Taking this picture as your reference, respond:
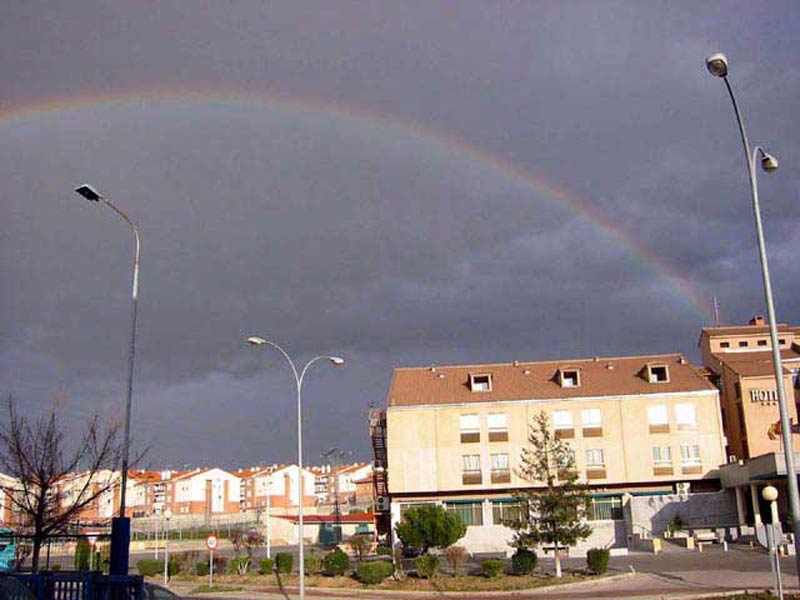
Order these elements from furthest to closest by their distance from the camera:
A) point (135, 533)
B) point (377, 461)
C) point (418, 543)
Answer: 1. point (135, 533)
2. point (377, 461)
3. point (418, 543)

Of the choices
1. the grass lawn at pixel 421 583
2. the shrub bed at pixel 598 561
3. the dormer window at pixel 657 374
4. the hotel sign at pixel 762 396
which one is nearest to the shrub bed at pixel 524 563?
the grass lawn at pixel 421 583

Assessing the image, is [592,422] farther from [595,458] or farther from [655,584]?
[655,584]

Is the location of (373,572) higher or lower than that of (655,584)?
higher

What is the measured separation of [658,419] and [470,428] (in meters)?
14.0

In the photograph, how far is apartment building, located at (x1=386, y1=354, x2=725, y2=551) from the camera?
201 feet

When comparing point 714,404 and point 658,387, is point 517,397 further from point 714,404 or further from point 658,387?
point 714,404

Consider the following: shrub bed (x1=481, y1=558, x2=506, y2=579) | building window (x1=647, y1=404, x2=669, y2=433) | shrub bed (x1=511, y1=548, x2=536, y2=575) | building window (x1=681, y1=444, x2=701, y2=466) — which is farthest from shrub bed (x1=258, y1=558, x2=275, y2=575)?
building window (x1=681, y1=444, x2=701, y2=466)

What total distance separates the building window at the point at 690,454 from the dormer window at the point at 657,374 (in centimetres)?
537

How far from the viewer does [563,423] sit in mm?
63344

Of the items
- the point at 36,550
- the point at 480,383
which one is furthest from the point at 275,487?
the point at 36,550

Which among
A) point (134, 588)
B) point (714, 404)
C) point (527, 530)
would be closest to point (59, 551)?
point (134, 588)

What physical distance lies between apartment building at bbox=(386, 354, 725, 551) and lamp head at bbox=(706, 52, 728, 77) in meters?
49.0

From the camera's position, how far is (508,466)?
206 ft

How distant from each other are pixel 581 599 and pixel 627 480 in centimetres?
3572
